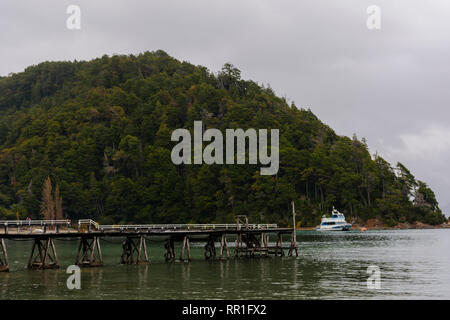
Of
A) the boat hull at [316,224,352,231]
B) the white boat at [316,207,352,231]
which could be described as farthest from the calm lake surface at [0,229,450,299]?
the white boat at [316,207,352,231]

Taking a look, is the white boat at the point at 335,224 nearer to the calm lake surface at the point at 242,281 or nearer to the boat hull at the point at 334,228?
the boat hull at the point at 334,228

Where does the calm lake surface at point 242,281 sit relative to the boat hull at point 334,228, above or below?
above

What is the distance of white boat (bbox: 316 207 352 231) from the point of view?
544 feet

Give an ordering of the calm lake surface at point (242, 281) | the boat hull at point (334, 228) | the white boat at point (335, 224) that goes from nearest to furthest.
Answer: the calm lake surface at point (242, 281) → the boat hull at point (334, 228) → the white boat at point (335, 224)

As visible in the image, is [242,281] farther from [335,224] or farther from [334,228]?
[335,224]

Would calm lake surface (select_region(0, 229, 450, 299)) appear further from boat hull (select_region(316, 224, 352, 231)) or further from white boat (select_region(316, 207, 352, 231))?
white boat (select_region(316, 207, 352, 231))

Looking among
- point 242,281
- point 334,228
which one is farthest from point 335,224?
point 242,281

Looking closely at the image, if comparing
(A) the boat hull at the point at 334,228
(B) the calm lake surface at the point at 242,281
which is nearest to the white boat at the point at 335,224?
(A) the boat hull at the point at 334,228

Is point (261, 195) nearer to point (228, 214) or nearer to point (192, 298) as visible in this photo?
point (228, 214)

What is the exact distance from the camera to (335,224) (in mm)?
167125

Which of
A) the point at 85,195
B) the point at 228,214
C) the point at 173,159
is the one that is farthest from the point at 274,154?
the point at 85,195

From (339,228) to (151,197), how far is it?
6385 cm

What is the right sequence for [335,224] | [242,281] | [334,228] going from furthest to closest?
[335,224], [334,228], [242,281]

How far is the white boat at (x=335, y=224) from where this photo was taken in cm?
16585
